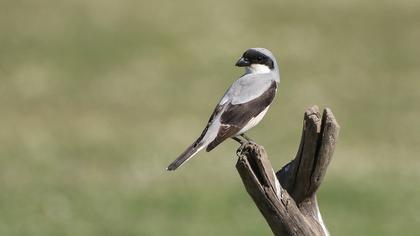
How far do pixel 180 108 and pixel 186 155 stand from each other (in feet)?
43.0

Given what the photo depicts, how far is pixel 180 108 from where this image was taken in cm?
2067

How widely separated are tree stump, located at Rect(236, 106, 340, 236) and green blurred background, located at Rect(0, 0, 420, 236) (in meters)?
6.61

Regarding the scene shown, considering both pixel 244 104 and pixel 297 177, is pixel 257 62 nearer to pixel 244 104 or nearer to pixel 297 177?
pixel 244 104

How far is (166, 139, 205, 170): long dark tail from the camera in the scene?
7.36 meters

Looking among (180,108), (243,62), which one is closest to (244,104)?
(243,62)

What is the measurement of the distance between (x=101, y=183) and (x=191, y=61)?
8.54 meters

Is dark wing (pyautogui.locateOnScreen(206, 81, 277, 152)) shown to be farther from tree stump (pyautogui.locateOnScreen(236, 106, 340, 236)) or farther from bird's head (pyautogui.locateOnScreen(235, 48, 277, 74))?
tree stump (pyautogui.locateOnScreen(236, 106, 340, 236))

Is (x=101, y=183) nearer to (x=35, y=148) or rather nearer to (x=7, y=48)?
(x=35, y=148)

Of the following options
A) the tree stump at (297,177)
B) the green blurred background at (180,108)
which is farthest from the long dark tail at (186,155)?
the green blurred background at (180,108)

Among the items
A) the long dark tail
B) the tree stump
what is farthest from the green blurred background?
the tree stump

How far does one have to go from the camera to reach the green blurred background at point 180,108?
14.7 metres

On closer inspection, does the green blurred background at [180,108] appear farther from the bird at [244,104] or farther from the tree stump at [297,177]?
the tree stump at [297,177]

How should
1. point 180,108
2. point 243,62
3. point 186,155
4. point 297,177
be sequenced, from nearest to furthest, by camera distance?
point 297,177
point 186,155
point 243,62
point 180,108

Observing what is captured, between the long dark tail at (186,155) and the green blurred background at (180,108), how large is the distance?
5.96 meters
